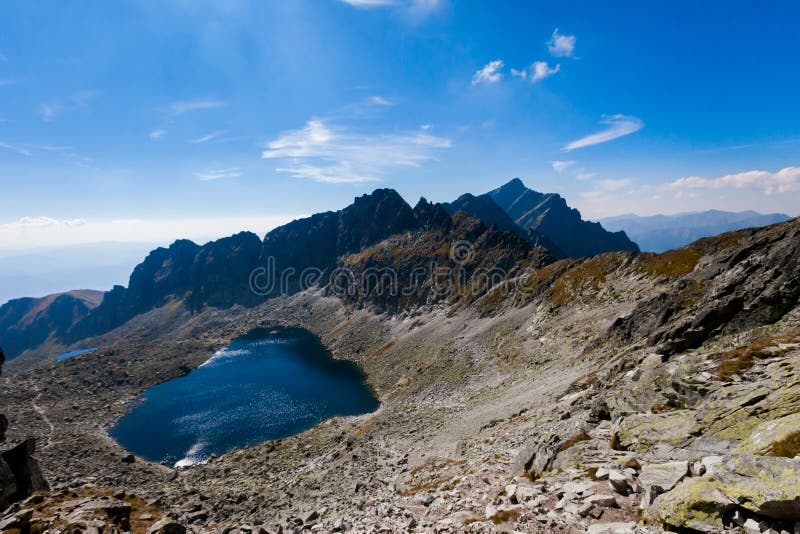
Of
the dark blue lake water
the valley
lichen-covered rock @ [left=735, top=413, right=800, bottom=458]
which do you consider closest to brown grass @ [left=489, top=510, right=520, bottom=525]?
the valley

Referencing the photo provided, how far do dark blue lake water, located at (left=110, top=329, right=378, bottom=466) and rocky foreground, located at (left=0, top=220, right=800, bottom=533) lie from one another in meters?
7.47

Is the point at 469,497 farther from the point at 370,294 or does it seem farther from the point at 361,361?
the point at 370,294

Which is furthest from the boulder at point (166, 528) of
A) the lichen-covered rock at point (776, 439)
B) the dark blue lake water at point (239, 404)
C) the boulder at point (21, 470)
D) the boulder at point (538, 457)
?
the dark blue lake water at point (239, 404)

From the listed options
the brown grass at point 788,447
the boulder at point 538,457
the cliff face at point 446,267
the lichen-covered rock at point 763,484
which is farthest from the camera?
the cliff face at point 446,267

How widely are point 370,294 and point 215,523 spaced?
138752 millimetres

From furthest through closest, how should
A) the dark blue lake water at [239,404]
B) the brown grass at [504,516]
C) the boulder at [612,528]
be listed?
the dark blue lake water at [239,404]
the brown grass at [504,516]
the boulder at [612,528]

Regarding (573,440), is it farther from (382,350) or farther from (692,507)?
(382,350)

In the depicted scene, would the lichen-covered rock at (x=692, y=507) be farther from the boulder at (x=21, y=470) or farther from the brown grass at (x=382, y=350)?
the brown grass at (x=382, y=350)

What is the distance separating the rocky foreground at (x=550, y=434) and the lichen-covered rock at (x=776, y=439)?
0.09 meters

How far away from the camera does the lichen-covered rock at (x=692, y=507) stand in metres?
10.6

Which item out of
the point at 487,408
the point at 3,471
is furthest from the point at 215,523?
the point at 487,408

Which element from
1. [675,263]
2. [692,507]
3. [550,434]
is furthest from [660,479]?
[675,263]

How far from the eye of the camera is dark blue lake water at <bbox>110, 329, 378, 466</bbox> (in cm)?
8219

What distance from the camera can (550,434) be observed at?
2686 cm
